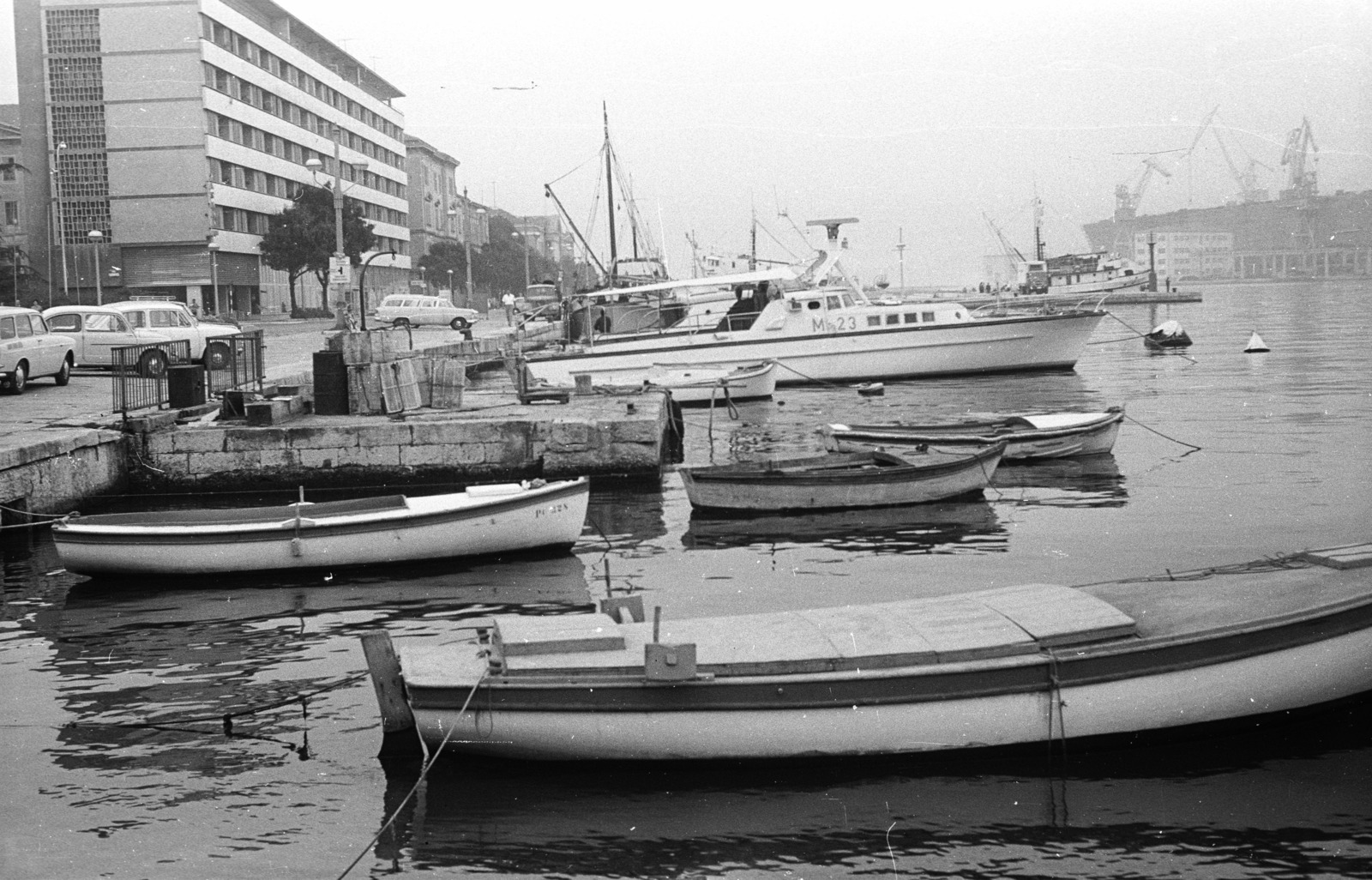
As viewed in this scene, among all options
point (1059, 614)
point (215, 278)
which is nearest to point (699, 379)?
point (1059, 614)

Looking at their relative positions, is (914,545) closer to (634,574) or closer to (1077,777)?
(634,574)

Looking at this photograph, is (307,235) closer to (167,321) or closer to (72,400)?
(167,321)

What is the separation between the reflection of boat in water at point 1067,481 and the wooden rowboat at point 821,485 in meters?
1.17

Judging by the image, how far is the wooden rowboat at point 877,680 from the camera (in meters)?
6.85

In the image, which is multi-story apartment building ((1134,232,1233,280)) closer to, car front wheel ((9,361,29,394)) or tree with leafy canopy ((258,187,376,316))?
tree with leafy canopy ((258,187,376,316))

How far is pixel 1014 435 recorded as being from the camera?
61.8ft

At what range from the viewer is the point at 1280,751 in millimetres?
7430

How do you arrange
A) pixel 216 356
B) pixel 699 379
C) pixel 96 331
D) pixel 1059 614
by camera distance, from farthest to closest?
pixel 699 379
pixel 96 331
pixel 216 356
pixel 1059 614

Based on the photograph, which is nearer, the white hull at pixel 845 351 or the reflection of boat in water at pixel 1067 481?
the reflection of boat in water at pixel 1067 481

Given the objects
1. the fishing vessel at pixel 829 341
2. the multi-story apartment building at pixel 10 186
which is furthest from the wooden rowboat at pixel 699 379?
the multi-story apartment building at pixel 10 186

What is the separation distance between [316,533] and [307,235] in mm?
58213

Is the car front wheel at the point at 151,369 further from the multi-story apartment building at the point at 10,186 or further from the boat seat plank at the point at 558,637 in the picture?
the multi-story apartment building at the point at 10,186

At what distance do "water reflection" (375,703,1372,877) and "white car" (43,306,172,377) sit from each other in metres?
22.1

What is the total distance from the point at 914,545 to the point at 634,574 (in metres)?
2.92
